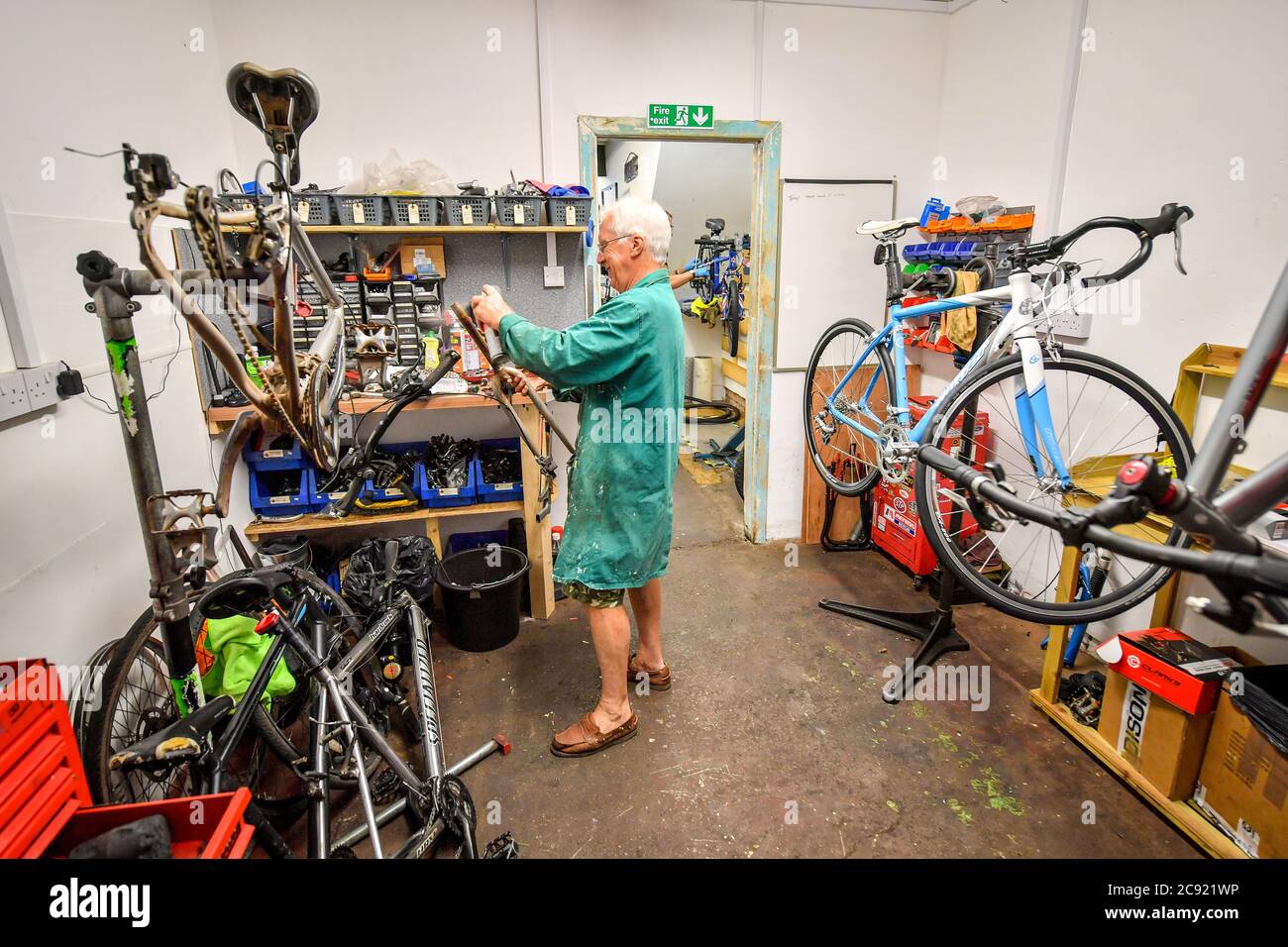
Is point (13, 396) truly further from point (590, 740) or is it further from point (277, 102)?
point (590, 740)

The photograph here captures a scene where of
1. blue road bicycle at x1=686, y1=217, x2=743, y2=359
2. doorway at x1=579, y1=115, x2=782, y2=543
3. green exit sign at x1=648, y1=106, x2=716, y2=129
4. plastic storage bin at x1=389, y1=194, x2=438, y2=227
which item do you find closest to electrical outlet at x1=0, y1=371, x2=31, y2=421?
→ plastic storage bin at x1=389, y1=194, x2=438, y2=227

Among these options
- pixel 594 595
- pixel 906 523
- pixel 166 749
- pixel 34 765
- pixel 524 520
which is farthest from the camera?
pixel 906 523

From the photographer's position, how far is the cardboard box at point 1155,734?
69.9 inches

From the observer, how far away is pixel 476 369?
2951mm

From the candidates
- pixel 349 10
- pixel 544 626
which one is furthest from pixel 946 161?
pixel 544 626

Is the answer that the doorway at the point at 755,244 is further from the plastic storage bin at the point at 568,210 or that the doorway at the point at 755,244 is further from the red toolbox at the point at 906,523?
the red toolbox at the point at 906,523

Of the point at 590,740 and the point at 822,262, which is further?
the point at 822,262

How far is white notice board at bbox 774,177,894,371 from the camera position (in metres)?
3.33

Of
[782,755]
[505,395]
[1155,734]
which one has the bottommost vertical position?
[782,755]

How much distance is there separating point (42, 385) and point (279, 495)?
4.49ft

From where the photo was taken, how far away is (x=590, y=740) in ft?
7.00

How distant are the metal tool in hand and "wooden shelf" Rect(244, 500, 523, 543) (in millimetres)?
215

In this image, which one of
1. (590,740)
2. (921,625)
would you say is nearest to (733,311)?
(921,625)
